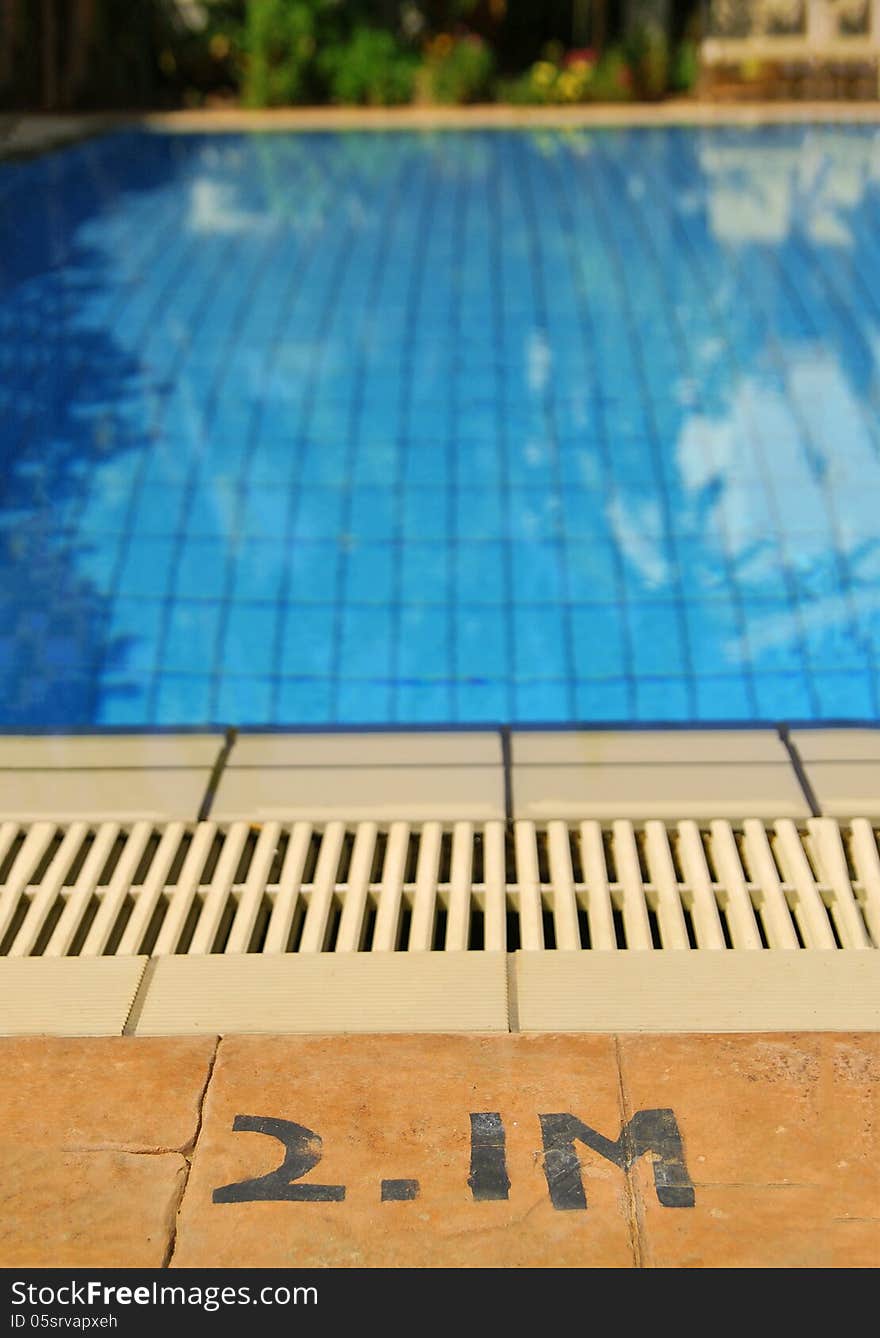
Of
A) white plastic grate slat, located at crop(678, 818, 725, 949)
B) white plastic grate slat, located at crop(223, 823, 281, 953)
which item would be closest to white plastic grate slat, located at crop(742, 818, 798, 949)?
white plastic grate slat, located at crop(678, 818, 725, 949)

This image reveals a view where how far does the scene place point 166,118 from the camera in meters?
11.5

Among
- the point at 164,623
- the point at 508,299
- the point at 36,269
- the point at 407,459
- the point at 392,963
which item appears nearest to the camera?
the point at 392,963

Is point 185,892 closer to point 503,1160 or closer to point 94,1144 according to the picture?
point 94,1144

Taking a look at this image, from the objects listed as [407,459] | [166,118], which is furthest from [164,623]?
[166,118]

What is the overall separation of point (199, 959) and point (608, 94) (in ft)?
37.5

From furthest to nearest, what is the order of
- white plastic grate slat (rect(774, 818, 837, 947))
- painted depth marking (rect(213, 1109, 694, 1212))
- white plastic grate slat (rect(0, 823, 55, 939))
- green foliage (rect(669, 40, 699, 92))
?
green foliage (rect(669, 40, 699, 92)) → white plastic grate slat (rect(0, 823, 55, 939)) → white plastic grate slat (rect(774, 818, 837, 947)) → painted depth marking (rect(213, 1109, 694, 1212))

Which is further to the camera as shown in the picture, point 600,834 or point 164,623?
point 164,623

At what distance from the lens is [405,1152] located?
2.36 m

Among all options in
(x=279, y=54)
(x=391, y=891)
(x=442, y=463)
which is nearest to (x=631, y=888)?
(x=391, y=891)

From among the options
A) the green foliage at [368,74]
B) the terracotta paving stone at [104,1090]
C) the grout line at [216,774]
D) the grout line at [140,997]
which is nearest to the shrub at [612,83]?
the green foliage at [368,74]

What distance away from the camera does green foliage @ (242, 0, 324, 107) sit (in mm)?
12289

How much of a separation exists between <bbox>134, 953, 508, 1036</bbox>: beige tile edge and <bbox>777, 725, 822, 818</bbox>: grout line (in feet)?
3.56

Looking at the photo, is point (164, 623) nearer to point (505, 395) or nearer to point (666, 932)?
point (505, 395)

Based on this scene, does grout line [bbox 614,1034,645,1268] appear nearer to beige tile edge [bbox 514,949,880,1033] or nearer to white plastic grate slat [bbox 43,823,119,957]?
beige tile edge [bbox 514,949,880,1033]
